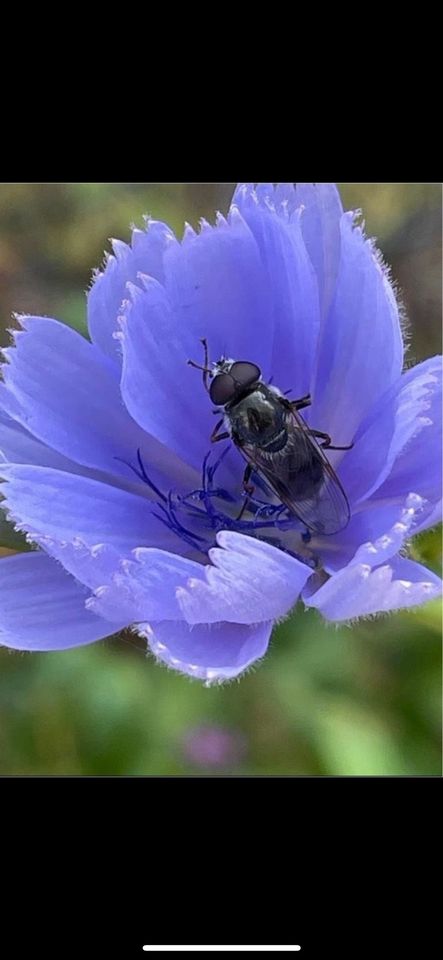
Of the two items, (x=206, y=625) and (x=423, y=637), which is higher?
(x=206, y=625)

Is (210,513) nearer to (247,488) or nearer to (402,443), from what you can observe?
(247,488)

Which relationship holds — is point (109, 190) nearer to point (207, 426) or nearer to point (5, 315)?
point (5, 315)

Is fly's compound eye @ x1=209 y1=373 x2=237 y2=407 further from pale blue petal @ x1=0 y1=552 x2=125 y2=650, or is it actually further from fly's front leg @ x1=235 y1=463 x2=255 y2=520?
pale blue petal @ x1=0 y1=552 x2=125 y2=650

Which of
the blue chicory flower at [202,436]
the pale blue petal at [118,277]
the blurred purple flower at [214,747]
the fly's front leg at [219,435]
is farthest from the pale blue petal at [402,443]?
the blurred purple flower at [214,747]

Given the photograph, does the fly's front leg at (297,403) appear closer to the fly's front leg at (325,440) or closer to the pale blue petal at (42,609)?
the fly's front leg at (325,440)

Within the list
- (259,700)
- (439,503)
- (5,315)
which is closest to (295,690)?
(259,700)
